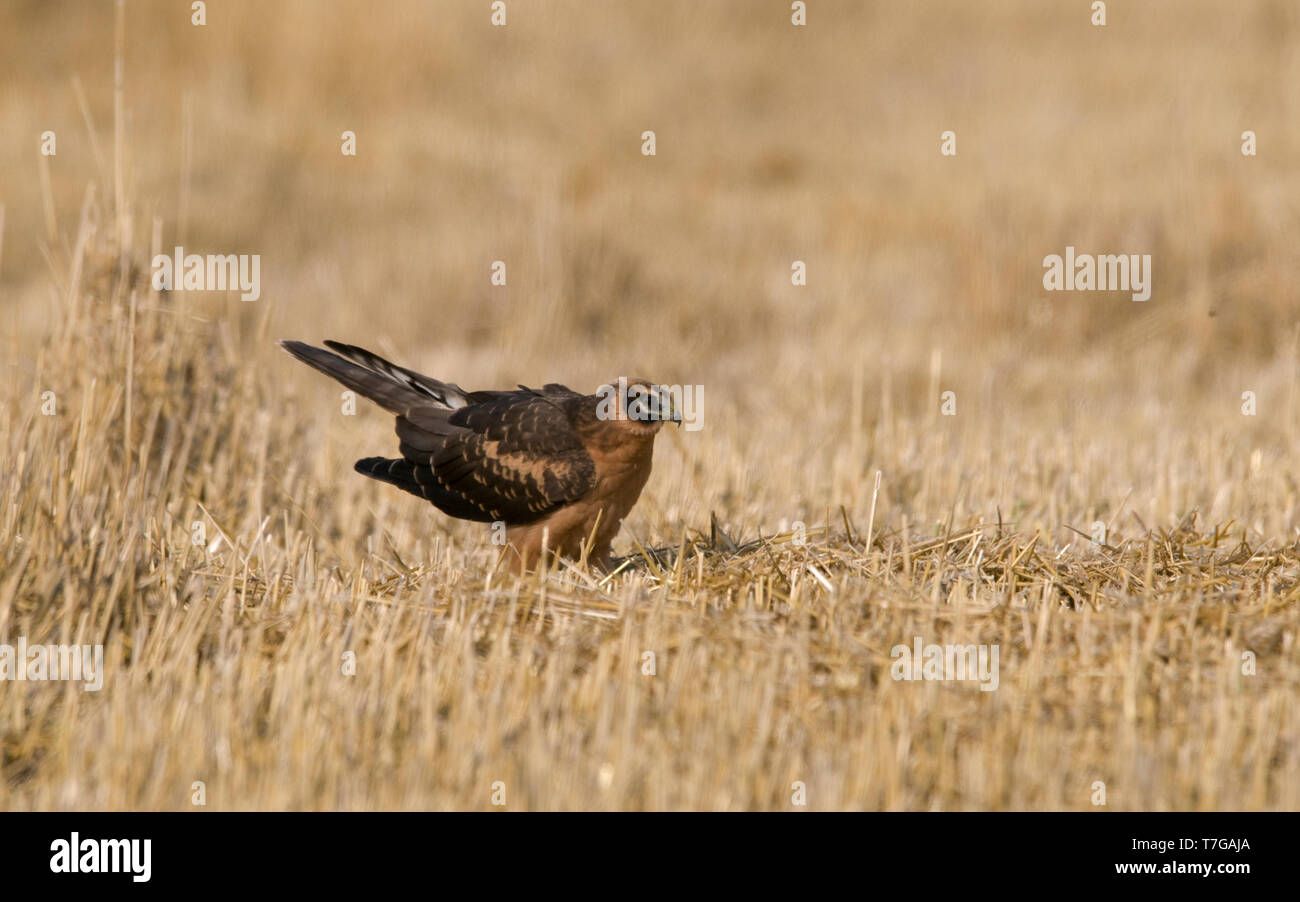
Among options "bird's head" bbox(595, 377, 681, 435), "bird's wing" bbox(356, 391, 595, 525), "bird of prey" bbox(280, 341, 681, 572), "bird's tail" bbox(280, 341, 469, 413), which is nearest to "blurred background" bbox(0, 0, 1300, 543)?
"bird's tail" bbox(280, 341, 469, 413)

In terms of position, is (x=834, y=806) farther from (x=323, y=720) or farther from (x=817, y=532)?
(x=817, y=532)

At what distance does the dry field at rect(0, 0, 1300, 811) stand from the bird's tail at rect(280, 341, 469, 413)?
2.27 ft

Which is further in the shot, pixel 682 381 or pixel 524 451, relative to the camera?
pixel 682 381

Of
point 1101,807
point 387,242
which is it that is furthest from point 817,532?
point 387,242

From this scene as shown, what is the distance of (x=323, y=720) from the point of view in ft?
13.6

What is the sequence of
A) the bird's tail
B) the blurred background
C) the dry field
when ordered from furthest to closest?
the blurred background, the bird's tail, the dry field

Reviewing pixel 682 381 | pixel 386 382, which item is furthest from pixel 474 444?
pixel 682 381

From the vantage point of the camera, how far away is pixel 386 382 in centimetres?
641

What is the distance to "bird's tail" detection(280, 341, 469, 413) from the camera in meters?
6.34

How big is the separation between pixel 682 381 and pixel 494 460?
222 inches

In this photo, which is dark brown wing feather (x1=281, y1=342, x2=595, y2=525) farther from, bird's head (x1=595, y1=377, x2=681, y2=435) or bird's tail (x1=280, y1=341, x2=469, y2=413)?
bird's head (x1=595, y1=377, x2=681, y2=435)

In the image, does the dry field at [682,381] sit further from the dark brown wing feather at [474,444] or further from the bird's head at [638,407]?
the bird's head at [638,407]

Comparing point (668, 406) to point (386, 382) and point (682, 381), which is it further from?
point (682, 381)

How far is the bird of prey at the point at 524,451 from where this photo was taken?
5.50 meters
